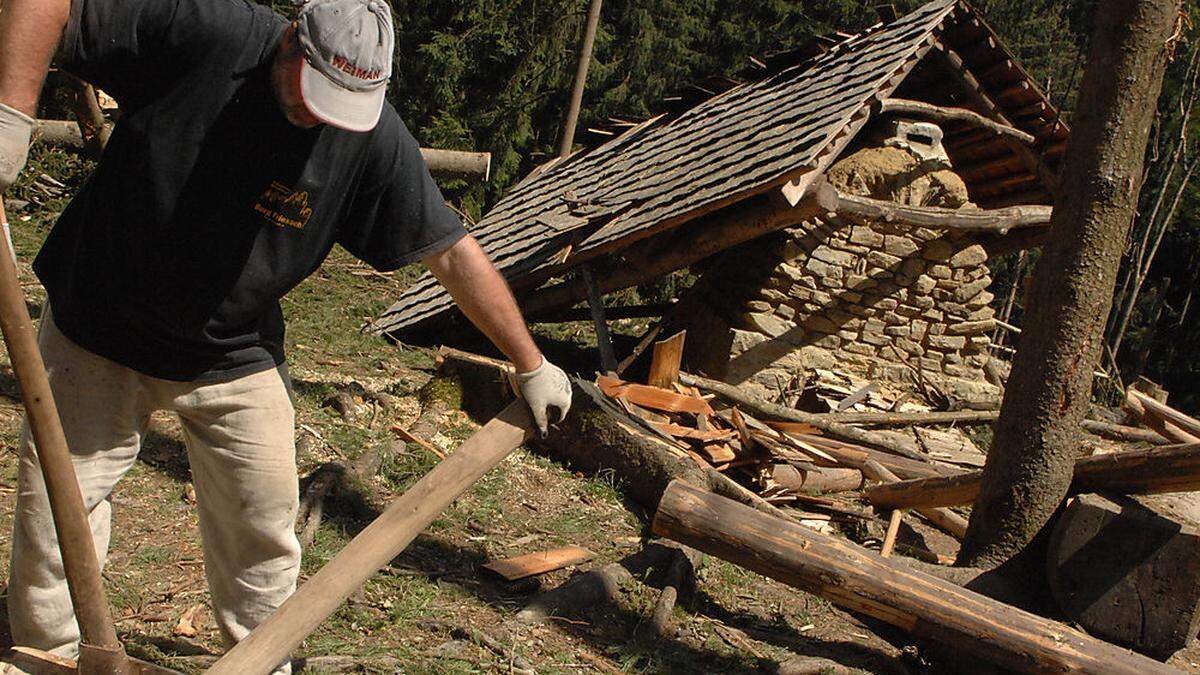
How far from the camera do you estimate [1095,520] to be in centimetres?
434

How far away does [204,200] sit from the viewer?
250cm

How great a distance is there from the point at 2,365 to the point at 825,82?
→ 6.60m

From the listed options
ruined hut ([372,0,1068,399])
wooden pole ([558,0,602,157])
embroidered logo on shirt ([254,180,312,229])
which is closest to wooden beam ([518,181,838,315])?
ruined hut ([372,0,1068,399])

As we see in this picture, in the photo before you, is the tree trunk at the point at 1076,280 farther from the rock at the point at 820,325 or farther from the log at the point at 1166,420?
the rock at the point at 820,325

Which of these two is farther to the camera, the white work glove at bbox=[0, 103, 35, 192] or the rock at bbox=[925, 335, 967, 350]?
the rock at bbox=[925, 335, 967, 350]

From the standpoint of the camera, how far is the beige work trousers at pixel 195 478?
2.62m

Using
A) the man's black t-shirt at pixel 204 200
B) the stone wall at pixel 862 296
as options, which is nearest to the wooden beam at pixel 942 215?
the stone wall at pixel 862 296

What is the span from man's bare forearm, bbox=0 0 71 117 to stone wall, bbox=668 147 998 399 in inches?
269

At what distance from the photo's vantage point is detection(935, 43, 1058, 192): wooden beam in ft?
28.6

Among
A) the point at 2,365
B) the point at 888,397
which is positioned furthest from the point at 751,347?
the point at 2,365

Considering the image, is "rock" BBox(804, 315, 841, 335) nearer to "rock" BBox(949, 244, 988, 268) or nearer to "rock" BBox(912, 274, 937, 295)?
"rock" BBox(912, 274, 937, 295)

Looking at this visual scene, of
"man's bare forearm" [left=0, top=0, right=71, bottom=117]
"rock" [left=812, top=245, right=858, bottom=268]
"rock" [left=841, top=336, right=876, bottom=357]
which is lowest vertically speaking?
"rock" [left=841, top=336, right=876, bottom=357]

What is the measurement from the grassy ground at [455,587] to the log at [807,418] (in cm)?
197

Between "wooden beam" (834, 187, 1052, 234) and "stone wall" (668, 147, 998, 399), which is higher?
"wooden beam" (834, 187, 1052, 234)
